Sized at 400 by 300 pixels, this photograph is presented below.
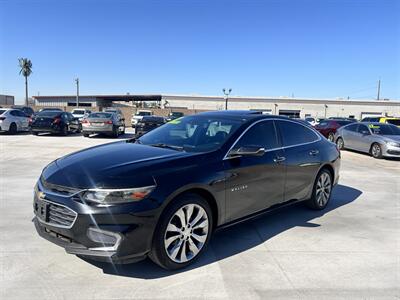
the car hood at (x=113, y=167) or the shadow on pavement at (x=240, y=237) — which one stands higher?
the car hood at (x=113, y=167)

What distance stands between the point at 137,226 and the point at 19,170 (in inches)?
266

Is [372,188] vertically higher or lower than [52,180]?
lower

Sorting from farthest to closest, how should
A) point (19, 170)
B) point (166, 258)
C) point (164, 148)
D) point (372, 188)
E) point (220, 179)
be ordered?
point (19, 170)
point (372, 188)
point (164, 148)
point (220, 179)
point (166, 258)

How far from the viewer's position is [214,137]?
14.6 feet

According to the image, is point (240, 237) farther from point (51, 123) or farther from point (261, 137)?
point (51, 123)

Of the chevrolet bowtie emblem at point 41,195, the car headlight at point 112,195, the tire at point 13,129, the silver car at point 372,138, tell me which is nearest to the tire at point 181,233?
the car headlight at point 112,195

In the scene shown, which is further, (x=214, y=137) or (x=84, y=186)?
(x=214, y=137)

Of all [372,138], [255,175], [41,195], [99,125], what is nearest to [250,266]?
[255,175]

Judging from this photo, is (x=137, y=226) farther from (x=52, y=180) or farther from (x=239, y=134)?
(x=239, y=134)

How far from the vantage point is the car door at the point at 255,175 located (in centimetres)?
409

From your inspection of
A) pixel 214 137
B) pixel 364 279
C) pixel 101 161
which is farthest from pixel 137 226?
pixel 364 279

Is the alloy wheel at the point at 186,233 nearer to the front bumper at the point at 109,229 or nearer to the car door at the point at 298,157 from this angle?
the front bumper at the point at 109,229

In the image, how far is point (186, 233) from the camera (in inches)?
143

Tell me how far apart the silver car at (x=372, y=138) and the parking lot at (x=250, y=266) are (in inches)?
342
